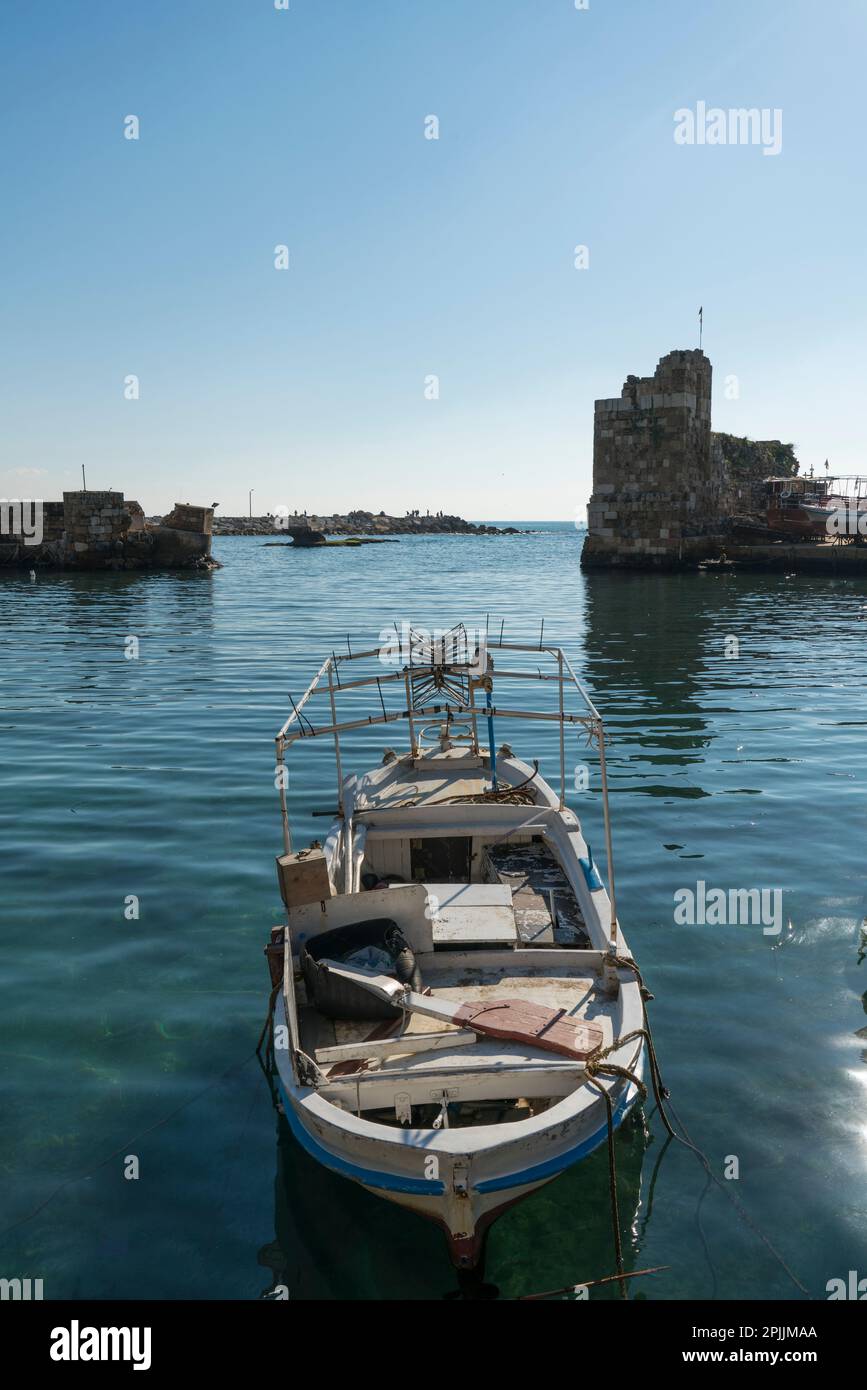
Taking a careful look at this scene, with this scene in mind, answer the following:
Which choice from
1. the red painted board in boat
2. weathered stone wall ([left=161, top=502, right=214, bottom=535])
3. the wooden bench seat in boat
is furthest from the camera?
weathered stone wall ([left=161, top=502, right=214, bottom=535])

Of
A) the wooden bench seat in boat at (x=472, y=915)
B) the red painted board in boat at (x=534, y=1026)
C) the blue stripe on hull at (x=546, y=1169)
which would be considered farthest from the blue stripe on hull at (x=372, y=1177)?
the wooden bench seat in boat at (x=472, y=915)

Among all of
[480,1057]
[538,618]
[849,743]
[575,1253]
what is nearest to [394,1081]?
[480,1057]

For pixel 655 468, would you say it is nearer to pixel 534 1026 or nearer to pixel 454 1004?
pixel 454 1004

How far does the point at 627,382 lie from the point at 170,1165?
5627 cm

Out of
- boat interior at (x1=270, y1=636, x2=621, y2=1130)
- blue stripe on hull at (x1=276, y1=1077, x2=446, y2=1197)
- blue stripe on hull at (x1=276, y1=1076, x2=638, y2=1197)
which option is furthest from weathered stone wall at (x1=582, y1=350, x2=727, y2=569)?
blue stripe on hull at (x1=276, y1=1077, x2=446, y2=1197)

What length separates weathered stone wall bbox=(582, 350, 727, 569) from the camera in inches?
2208

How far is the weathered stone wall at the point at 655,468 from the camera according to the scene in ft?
184

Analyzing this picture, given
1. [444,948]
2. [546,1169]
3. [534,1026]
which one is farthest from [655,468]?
[546,1169]

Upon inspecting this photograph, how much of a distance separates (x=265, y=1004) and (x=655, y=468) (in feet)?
172

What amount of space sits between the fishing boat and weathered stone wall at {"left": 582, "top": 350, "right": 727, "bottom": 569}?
4822 cm

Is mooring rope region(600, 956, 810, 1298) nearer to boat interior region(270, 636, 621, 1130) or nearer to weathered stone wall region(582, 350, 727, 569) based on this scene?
boat interior region(270, 636, 621, 1130)

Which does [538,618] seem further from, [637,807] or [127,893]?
[127,893]

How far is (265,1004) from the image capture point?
9945mm

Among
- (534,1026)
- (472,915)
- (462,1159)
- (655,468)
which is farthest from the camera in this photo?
(655,468)
